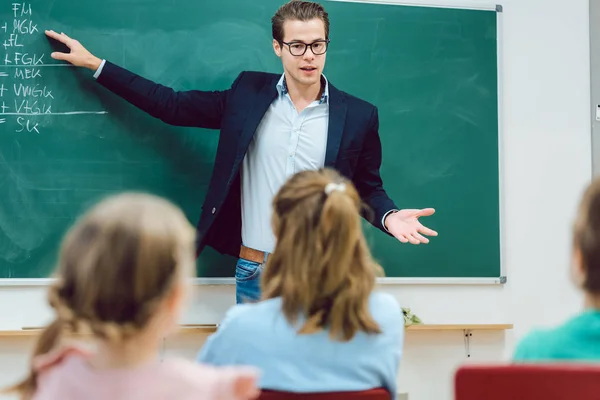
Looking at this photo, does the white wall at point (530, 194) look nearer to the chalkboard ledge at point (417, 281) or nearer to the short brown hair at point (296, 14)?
the chalkboard ledge at point (417, 281)

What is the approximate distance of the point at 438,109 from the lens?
367 centimetres

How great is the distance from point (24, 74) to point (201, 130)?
88 centimetres

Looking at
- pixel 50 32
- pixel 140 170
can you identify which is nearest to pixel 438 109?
pixel 140 170

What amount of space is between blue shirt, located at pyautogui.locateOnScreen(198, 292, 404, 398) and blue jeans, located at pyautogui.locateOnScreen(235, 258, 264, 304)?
1548 mm

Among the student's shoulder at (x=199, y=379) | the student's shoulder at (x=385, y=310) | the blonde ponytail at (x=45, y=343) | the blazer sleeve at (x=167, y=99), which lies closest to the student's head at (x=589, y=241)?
the student's shoulder at (x=385, y=310)

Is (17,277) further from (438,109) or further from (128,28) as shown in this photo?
(438,109)

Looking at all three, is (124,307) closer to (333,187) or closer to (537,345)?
(333,187)

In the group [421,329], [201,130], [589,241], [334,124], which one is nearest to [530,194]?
[421,329]

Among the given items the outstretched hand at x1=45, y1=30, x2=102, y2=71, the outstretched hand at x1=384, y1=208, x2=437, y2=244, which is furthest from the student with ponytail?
the outstretched hand at x1=45, y1=30, x2=102, y2=71

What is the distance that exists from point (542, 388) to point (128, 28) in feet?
9.11

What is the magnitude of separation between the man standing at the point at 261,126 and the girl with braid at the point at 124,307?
1907 millimetres

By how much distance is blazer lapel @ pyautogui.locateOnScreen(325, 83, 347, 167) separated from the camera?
311 centimetres

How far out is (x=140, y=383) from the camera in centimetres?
113

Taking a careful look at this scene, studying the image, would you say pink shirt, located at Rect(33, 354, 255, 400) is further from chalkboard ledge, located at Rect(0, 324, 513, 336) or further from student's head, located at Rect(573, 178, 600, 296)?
chalkboard ledge, located at Rect(0, 324, 513, 336)
